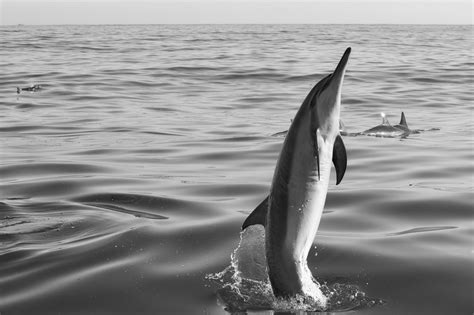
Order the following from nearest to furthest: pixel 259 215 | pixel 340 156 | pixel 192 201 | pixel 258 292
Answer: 1. pixel 340 156
2. pixel 259 215
3. pixel 258 292
4. pixel 192 201

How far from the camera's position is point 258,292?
6.25 meters

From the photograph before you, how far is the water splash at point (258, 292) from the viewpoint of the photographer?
19.0ft

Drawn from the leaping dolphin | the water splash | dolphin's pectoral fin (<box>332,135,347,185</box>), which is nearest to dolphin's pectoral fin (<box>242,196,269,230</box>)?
the leaping dolphin

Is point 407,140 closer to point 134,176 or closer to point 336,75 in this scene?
point 134,176

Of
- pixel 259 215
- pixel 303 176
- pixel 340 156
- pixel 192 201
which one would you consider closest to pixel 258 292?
pixel 259 215

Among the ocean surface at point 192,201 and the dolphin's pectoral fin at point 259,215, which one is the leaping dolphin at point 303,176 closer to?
the dolphin's pectoral fin at point 259,215

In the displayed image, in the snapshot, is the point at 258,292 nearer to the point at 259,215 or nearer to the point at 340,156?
the point at 259,215

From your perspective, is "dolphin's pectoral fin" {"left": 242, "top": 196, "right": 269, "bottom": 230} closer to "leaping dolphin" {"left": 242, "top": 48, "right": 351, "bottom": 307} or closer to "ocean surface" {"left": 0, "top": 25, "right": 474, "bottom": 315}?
"leaping dolphin" {"left": 242, "top": 48, "right": 351, "bottom": 307}

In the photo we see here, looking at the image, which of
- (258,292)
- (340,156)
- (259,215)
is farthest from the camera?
(258,292)

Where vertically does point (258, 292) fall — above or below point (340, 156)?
below

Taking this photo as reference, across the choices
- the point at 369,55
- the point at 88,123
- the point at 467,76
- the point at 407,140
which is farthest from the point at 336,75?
the point at 369,55

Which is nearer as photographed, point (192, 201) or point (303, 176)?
point (303, 176)

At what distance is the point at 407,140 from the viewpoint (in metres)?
16.4

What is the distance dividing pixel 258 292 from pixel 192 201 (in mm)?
3852
